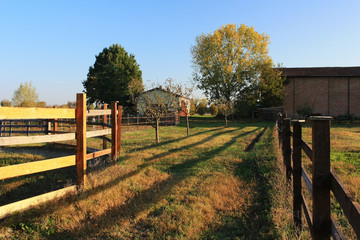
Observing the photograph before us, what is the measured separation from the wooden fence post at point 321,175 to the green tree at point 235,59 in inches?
1365

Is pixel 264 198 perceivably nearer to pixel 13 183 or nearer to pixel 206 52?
pixel 13 183

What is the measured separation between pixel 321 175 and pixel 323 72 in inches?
1780

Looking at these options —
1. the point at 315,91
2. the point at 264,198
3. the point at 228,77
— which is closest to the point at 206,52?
the point at 228,77

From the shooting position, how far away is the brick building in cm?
3834

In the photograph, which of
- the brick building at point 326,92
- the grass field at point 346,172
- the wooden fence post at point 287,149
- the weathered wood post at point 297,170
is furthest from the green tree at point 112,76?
the weathered wood post at point 297,170

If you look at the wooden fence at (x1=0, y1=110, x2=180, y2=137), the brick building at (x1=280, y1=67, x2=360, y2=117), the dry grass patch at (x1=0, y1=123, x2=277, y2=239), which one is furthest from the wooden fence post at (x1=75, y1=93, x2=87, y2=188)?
the brick building at (x1=280, y1=67, x2=360, y2=117)

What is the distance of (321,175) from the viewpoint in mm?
2031

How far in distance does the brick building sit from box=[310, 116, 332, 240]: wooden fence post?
41228mm

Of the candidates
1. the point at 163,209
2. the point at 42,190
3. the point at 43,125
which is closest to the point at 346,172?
the point at 163,209

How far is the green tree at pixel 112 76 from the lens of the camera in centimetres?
3988

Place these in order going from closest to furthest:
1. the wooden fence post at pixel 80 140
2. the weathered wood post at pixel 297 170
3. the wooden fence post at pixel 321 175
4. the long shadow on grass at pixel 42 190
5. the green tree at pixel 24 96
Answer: the wooden fence post at pixel 321 175 < the weathered wood post at pixel 297 170 < the long shadow on grass at pixel 42 190 < the wooden fence post at pixel 80 140 < the green tree at pixel 24 96

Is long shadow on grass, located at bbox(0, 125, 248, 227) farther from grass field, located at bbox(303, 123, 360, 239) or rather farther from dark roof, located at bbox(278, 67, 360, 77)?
dark roof, located at bbox(278, 67, 360, 77)

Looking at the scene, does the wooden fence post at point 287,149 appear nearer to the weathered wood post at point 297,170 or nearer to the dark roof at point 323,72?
the weathered wood post at point 297,170

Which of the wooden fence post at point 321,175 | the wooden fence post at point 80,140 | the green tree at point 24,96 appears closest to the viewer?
the wooden fence post at point 321,175
